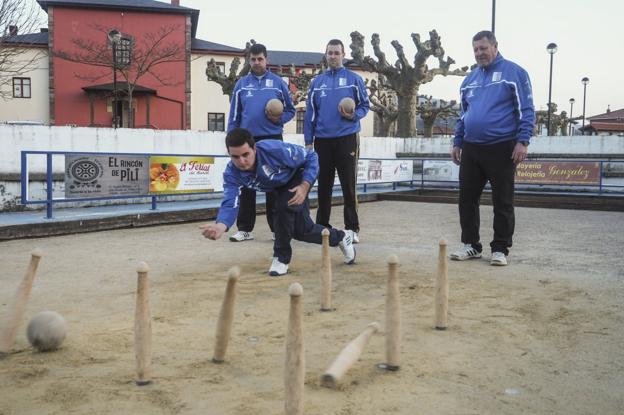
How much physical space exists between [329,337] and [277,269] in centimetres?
188

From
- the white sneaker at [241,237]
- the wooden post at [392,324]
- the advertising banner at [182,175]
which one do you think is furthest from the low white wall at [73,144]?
the wooden post at [392,324]

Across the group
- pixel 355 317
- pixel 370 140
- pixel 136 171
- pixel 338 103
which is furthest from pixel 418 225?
pixel 370 140

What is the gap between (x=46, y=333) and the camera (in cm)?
325

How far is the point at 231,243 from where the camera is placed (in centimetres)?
740

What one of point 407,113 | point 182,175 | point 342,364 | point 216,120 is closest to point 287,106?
point 182,175

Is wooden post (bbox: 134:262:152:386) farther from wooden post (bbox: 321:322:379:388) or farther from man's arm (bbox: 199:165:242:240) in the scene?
man's arm (bbox: 199:165:242:240)

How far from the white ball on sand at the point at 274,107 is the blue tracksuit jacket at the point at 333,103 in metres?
0.34

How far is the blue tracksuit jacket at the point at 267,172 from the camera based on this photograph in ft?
16.1

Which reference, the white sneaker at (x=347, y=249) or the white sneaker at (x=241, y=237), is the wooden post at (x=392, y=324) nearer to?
the white sneaker at (x=347, y=249)

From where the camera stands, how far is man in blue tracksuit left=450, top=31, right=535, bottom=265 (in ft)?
→ 19.5

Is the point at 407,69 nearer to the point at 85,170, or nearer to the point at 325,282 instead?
the point at 85,170

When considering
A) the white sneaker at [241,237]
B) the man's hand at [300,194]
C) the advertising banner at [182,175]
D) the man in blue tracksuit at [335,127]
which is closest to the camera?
the man's hand at [300,194]

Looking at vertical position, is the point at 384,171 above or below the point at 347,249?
above

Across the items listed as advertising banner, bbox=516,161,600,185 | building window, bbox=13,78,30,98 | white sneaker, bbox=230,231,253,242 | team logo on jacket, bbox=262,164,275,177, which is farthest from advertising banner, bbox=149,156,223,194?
building window, bbox=13,78,30,98
